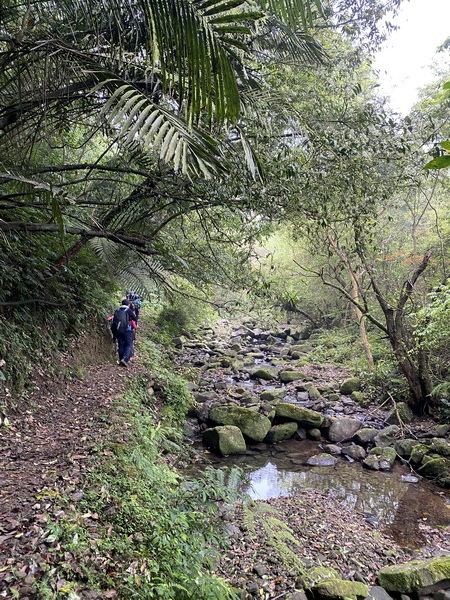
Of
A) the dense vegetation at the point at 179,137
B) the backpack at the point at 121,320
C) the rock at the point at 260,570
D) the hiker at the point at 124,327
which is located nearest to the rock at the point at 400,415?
the dense vegetation at the point at 179,137

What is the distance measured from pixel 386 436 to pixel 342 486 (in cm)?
229

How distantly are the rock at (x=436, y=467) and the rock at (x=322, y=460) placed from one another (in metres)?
1.61

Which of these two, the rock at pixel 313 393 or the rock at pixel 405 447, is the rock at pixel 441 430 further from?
the rock at pixel 313 393

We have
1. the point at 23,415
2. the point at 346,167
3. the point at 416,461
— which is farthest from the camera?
the point at 416,461

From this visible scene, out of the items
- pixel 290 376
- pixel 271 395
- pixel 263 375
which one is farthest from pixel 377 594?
pixel 263 375

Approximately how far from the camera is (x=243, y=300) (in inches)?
272

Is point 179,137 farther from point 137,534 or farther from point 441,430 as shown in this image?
point 441,430

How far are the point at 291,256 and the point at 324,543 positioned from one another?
15.5 m

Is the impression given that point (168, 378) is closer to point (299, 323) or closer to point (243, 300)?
point (243, 300)

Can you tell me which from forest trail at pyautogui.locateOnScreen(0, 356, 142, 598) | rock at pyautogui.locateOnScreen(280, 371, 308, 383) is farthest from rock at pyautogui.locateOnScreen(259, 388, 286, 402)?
forest trail at pyautogui.locateOnScreen(0, 356, 142, 598)

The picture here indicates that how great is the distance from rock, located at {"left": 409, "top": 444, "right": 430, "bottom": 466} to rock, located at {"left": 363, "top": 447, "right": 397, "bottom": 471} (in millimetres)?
348

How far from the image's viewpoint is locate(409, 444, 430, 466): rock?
7601mm

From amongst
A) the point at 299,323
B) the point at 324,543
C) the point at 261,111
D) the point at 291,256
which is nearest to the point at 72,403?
the point at 324,543

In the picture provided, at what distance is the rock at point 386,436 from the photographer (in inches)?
335
